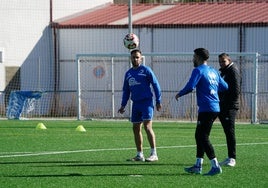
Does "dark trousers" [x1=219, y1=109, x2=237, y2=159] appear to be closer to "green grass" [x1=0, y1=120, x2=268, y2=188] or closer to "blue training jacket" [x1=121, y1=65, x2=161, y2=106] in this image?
"green grass" [x1=0, y1=120, x2=268, y2=188]

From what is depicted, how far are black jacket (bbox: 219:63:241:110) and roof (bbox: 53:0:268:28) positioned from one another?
1878cm

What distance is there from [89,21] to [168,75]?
17.0 ft

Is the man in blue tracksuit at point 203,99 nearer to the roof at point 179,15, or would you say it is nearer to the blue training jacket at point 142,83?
the blue training jacket at point 142,83

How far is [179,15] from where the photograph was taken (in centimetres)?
3628

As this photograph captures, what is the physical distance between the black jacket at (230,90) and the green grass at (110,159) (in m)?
1.11

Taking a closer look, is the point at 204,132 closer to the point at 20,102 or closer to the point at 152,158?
the point at 152,158

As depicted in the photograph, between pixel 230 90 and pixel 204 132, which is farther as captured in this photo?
pixel 230 90

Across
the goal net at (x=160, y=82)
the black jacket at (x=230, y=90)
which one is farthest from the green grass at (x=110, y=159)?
the goal net at (x=160, y=82)

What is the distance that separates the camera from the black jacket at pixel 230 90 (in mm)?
14984

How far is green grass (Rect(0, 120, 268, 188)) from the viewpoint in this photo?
12492 millimetres

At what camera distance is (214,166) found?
516 inches

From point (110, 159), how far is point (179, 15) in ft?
69.5

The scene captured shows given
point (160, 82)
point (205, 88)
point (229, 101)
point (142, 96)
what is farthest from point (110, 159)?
point (160, 82)

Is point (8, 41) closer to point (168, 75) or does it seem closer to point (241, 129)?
point (168, 75)
